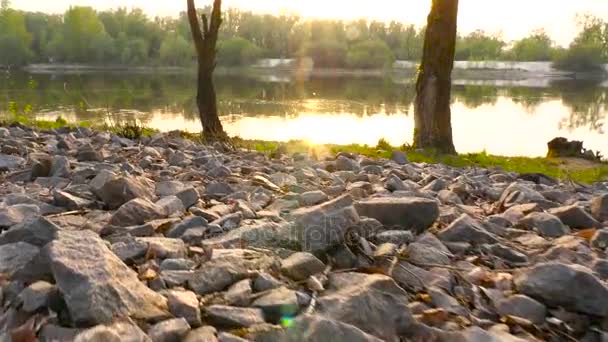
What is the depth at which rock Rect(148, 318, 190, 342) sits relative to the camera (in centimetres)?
168

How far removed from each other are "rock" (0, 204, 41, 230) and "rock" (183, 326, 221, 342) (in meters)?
1.27

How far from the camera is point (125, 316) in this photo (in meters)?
1.73

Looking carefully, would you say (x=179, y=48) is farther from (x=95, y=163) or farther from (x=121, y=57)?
(x=95, y=163)

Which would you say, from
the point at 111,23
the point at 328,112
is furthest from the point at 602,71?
the point at 111,23

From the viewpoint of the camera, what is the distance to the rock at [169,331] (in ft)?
5.51

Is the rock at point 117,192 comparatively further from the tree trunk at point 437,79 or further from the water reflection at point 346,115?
the water reflection at point 346,115

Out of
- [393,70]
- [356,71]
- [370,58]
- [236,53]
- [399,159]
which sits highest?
[236,53]

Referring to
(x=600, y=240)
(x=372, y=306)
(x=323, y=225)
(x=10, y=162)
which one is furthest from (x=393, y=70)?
(x=372, y=306)

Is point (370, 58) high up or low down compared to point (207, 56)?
up

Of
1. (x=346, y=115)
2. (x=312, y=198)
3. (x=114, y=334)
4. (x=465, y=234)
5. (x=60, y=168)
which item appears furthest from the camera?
(x=346, y=115)

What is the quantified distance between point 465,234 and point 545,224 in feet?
2.23

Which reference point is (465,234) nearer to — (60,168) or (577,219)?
(577,219)

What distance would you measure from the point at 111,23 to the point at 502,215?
9703cm

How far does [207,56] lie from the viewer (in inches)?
420
